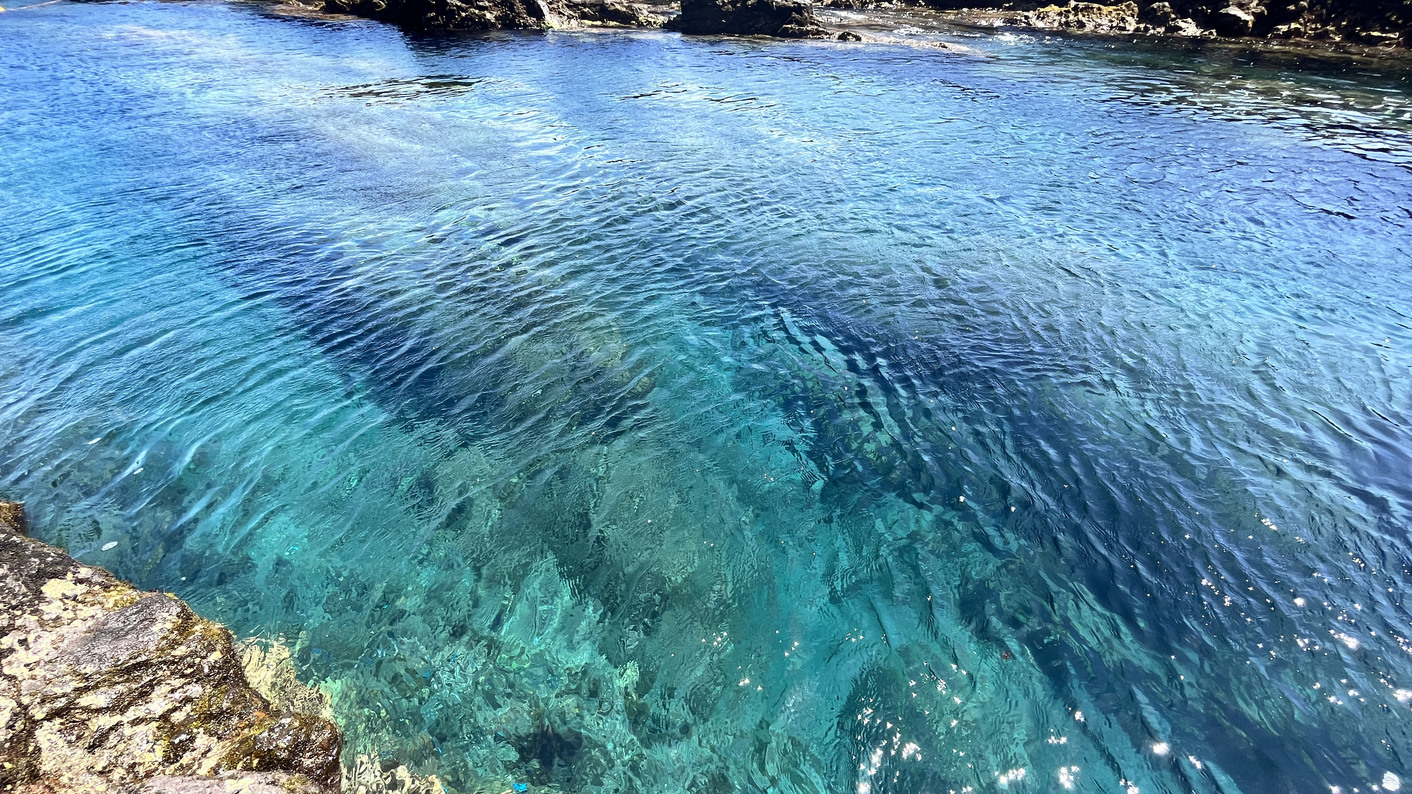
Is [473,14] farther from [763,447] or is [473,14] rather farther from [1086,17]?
[763,447]

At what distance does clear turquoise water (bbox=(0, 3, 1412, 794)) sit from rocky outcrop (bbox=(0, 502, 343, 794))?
779mm

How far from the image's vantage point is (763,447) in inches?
375

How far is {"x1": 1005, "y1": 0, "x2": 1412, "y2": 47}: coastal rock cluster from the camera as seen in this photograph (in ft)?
123

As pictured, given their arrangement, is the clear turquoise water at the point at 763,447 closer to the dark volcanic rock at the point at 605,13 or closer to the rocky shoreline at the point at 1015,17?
the rocky shoreline at the point at 1015,17

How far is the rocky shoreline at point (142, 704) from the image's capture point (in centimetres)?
493

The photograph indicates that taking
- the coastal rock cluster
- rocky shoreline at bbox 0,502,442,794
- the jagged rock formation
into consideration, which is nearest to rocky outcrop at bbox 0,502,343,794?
rocky shoreline at bbox 0,502,442,794

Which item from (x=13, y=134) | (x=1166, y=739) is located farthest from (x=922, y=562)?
(x=13, y=134)

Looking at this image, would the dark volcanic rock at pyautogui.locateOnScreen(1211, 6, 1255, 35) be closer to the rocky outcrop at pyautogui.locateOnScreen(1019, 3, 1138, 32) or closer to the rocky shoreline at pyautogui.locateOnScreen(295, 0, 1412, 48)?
the rocky shoreline at pyautogui.locateOnScreen(295, 0, 1412, 48)

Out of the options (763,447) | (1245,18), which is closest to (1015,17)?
(1245,18)

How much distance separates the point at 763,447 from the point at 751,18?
47577mm

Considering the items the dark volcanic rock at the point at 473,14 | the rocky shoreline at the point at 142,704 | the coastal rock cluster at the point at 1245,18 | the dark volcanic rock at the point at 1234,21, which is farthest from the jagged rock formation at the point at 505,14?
the rocky shoreline at the point at 142,704

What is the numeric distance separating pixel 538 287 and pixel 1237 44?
166 ft

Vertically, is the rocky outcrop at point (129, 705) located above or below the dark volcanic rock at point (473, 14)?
below

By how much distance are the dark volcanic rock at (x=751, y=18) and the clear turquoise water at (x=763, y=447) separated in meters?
30.8
